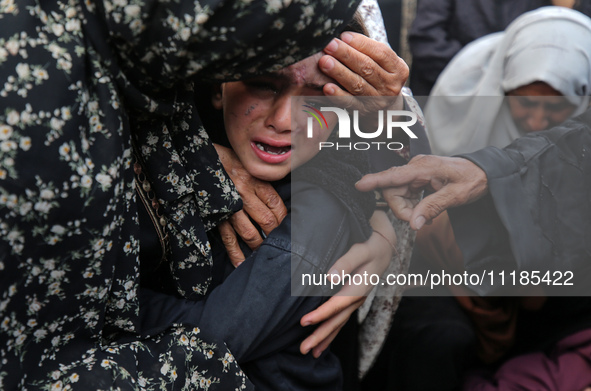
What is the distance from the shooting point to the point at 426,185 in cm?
100

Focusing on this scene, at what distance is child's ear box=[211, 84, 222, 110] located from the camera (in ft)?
2.93

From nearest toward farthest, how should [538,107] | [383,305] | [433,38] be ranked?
[383,305] → [538,107] → [433,38]

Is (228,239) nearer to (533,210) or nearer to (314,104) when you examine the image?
(314,104)

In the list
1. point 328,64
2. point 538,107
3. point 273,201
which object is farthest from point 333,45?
point 538,107

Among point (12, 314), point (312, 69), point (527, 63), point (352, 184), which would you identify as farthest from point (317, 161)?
point (527, 63)

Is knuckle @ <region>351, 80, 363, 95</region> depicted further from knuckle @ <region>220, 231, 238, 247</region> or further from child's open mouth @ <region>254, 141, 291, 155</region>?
knuckle @ <region>220, 231, 238, 247</region>

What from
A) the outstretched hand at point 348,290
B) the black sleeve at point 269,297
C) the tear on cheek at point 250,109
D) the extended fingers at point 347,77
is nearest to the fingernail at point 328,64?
the extended fingers at point 347,77

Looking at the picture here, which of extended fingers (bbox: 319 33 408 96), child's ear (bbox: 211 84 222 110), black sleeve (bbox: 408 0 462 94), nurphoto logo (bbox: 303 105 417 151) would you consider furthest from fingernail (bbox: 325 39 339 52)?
black sleeve (bbox: 408 0 462 94)

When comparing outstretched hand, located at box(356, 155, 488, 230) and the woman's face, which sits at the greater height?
the woman's face

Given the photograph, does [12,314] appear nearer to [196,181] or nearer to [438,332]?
[196,181]

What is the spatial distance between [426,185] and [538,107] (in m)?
0.68

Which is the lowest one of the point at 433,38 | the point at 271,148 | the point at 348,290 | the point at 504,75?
the point at 348,290

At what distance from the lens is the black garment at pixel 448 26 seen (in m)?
2.14

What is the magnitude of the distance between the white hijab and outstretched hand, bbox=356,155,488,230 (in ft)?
1.31
